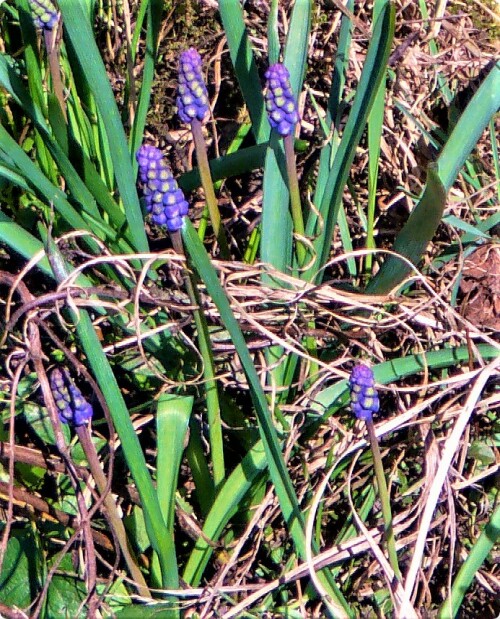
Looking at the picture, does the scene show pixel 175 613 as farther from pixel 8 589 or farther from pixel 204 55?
pixel 204 55

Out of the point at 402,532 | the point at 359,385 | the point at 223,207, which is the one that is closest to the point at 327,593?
the point at 402,532

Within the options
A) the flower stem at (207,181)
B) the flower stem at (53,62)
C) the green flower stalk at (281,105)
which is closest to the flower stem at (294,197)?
the green flower stalk at (281,105)

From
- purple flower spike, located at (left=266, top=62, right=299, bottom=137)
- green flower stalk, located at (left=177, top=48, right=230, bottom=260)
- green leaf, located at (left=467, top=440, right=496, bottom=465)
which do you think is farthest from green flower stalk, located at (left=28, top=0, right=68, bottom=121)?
green leaf, located at (left=467, top=440, right=496, bottom=465)

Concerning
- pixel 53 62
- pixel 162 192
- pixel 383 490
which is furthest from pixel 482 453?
pixel 53 62

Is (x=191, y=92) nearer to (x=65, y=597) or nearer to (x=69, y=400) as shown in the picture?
(x=69, y=400)

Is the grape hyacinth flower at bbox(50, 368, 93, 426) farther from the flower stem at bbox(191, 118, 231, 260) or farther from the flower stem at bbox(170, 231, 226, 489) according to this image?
the flower stem at bbox(191, 118, 231, 260)
